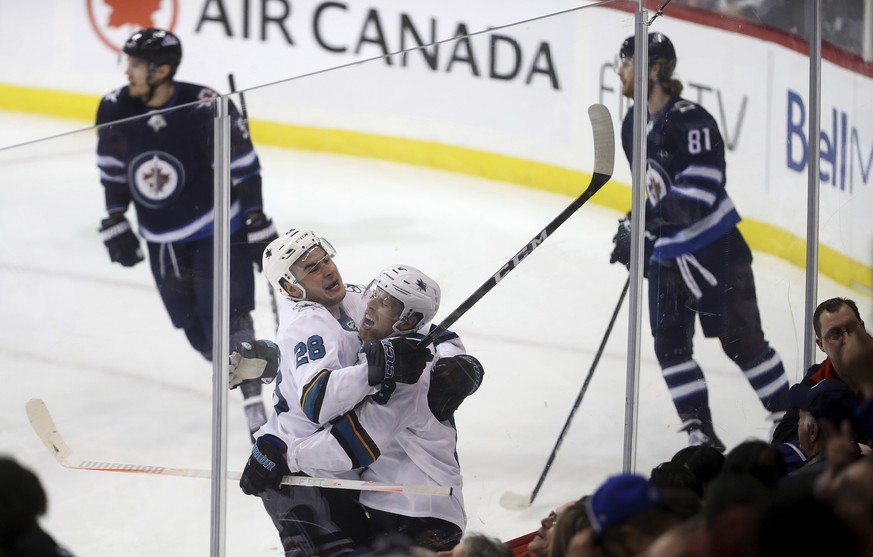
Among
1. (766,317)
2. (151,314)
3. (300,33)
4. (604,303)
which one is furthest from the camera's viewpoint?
(300,33)

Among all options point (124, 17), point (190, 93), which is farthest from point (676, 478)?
point (124, 17)

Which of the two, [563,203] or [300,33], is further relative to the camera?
[300,33]

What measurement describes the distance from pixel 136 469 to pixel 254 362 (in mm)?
400

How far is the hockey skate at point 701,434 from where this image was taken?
2521 millimetres

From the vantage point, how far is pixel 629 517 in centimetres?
153

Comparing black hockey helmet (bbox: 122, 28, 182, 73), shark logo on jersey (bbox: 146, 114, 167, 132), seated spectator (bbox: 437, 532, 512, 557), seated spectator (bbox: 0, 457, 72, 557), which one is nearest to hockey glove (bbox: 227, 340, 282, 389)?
shark logo on jersey (bbox: 146, 114, 167, 132)

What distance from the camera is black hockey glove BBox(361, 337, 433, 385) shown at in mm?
2488

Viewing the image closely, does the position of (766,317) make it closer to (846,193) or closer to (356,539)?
(846,193)

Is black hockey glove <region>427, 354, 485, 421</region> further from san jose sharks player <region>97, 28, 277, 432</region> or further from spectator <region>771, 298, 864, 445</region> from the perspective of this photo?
spectator <region>771, 298, 864, 445</region>

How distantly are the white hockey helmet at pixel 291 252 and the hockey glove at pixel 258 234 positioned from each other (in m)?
0.03

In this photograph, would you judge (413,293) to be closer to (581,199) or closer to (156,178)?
(581,199)

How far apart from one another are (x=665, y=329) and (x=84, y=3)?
4.61 metres

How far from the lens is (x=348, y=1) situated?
628 cm

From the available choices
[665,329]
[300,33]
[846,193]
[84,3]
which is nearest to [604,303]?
[665,329]
